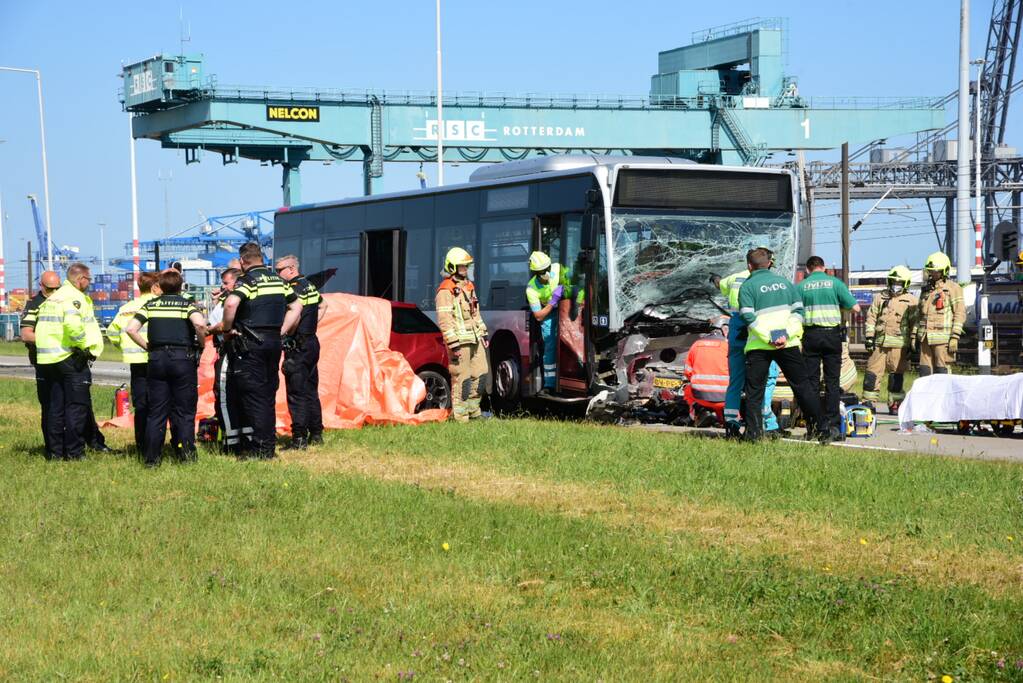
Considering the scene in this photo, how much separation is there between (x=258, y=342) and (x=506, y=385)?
19.8 ft

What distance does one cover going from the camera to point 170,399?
41.1ft

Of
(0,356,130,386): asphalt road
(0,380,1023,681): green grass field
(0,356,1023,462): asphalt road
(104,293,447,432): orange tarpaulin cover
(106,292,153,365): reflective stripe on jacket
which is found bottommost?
(0,356,130,386): asphalt road

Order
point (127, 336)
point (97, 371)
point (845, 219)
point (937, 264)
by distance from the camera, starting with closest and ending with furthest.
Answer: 1. point (127, 336)
2. point (937, 264)
3. point (97, 371)
4. point (845, 219)

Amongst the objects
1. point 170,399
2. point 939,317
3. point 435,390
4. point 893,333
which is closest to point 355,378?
point 435,390

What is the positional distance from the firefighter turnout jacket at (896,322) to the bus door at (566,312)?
443 centimetres

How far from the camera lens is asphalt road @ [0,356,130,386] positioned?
29.3 metres

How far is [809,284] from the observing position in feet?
46.9

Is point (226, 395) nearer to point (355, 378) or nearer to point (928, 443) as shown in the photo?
point (355, 378)

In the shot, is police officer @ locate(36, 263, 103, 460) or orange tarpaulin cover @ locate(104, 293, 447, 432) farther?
orange tarpaulin cover @ locate(104, 293, 447, 432)

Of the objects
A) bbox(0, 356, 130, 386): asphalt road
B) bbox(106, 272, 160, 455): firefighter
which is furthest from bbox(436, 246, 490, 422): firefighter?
bbox(0, 356, 130, 386): asphalt road

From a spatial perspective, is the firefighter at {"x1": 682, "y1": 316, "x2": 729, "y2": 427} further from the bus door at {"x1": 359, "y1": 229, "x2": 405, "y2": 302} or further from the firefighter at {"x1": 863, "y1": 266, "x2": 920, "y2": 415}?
the bus door at {"x1": 359, "y1": 229, "x2": 405, "y2": 302}

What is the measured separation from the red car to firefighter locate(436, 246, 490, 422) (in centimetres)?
134

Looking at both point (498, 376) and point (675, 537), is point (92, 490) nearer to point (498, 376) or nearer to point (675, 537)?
point (675, 537)

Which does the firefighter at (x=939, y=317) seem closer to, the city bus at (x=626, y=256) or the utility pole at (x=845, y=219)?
the city bus at (x=626, y=256)
